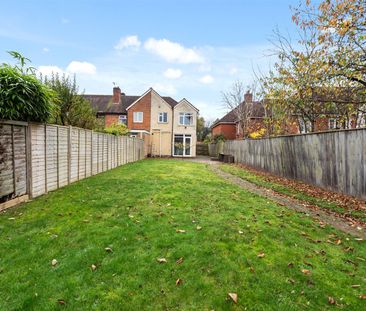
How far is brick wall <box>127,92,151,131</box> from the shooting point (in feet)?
93.7

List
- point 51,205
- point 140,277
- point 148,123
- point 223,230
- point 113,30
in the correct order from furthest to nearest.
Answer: point 148,123 → point 113,30 → point 51,205 → point 223,230 → point 140,277

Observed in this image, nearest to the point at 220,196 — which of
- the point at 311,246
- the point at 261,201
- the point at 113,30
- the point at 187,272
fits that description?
the point at 261,201

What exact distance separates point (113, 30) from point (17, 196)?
1155 cm

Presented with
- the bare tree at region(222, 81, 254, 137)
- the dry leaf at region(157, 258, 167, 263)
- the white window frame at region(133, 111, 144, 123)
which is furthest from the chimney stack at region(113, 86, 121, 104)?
the dry leaf at region(157, 258, 167, 263)

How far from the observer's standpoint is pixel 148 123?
2870 cm

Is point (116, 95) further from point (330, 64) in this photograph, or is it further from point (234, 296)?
point (234, 296)

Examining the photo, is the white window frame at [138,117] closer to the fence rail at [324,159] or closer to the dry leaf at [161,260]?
the fence rail at [324,159]

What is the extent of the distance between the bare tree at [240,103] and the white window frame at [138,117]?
32.3ft

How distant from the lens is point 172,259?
3236 mm

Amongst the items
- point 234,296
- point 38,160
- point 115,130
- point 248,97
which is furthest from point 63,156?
point 248,97

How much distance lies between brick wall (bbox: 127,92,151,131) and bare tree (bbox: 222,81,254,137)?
8.96m

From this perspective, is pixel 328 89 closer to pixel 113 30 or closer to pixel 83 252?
pixel 83 252

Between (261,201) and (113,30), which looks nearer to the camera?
(261,201)

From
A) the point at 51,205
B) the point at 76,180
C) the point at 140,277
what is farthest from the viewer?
the point at 76,180
